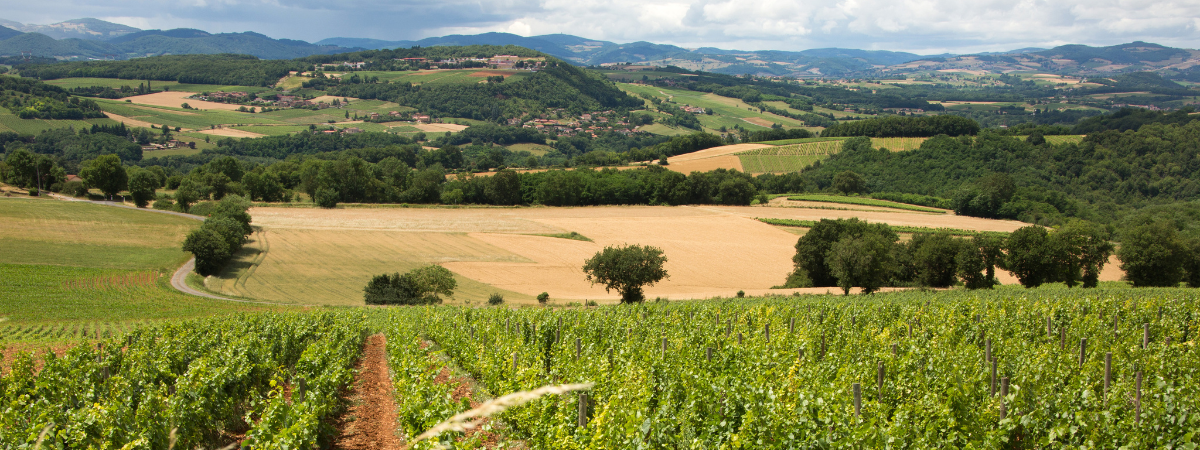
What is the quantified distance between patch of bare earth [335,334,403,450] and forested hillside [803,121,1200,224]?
98.4m

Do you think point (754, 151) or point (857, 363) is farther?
point (754, 151)

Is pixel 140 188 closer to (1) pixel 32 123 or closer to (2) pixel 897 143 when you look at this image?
(1) pixel 32 123

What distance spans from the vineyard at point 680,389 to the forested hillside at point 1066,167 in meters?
92.0

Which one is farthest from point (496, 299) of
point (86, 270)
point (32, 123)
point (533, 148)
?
point (32, 123)

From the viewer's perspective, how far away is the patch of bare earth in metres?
13.7

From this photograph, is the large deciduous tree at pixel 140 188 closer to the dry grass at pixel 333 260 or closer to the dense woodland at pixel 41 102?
the dry grass at pixel 333 260

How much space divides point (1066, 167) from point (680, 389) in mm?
130579

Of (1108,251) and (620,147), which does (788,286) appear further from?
(620,147)

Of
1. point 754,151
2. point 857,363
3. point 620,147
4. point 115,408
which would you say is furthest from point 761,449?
point 620,147

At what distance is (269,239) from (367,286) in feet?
74.8

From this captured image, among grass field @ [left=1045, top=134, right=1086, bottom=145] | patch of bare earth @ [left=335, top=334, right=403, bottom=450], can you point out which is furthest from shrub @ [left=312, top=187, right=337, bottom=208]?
grass field @ [left=1045, top=134, right=1086, bottom=145]

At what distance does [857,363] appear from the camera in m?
14.8

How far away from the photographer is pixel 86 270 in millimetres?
49438

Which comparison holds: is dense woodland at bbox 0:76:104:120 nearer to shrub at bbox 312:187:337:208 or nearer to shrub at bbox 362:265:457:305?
shrub at bbox 312:187:337:208
